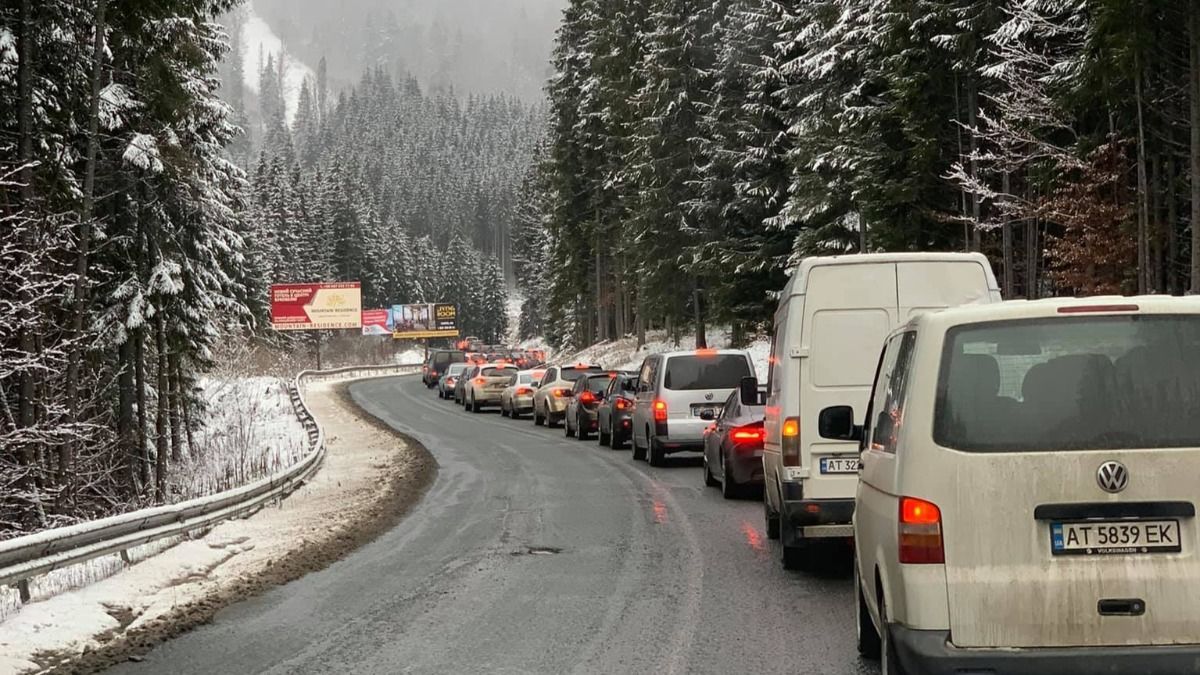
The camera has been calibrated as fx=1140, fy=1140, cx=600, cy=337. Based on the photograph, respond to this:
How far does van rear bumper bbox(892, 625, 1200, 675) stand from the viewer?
14.4 feet

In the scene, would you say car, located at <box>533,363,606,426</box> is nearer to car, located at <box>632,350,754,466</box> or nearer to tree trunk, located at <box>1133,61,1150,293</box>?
car, located at <box>632,350,754,466</box>

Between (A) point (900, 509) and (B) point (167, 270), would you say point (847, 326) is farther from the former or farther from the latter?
(B) point (167, 270)

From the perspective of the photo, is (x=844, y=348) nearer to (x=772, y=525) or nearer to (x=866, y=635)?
(x=772, y=525)

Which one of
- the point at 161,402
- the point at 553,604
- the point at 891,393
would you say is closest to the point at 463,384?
the point at 161,402

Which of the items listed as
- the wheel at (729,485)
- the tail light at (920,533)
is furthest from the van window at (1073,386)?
the wheel at (729,485)

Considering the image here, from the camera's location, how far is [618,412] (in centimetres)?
2492

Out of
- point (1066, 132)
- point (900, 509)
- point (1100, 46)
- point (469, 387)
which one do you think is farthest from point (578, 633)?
point (469, 387)

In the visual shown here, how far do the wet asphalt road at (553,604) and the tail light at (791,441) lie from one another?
3.35 feet

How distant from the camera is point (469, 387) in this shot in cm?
4528

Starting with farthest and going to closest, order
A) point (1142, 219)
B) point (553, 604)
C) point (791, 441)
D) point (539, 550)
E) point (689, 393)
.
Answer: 1. point (1142, 219)
2. point (689, 393)
3. point (539, 550)
4. point (791, 441)
5. point (553, 604)

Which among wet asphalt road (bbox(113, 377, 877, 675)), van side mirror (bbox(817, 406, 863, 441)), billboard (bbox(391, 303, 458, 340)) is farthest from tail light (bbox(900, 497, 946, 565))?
billboard (bbox(391, 303, 458, 340))

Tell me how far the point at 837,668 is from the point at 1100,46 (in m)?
16.9

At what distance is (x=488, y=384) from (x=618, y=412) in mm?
19589

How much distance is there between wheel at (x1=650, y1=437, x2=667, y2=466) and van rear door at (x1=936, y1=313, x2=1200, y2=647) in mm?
15726
